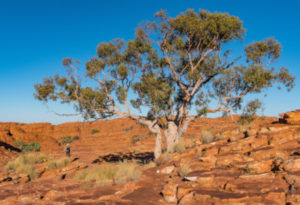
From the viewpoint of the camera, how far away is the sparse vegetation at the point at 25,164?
13.6 m

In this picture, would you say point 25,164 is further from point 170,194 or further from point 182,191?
point 182,191

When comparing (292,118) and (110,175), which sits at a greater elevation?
(292,118)

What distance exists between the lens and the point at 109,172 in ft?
37.6

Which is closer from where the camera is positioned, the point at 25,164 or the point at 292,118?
the point at 292,118

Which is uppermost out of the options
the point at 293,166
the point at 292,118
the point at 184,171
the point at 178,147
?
the point at 292,118

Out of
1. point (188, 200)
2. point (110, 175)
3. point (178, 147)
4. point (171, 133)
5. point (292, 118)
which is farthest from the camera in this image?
point (171, 133)

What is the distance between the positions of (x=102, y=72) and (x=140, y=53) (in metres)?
2.73

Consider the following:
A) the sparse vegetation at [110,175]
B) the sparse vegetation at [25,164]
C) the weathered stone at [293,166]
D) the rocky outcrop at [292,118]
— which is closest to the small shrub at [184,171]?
the sparse vegetation at [110,175]

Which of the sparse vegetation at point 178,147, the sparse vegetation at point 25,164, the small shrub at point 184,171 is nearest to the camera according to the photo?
the small shrub at point 184,171

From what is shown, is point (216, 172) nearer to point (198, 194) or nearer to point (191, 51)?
point (198, 194)

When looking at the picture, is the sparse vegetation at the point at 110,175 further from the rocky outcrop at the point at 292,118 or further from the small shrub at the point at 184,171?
the rocky outcrop at the point at 292,118

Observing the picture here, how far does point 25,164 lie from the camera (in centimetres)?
1641

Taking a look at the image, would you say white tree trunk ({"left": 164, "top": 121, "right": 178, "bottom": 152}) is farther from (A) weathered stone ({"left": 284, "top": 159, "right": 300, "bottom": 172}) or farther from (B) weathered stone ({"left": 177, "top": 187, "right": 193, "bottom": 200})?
(A) weathered stone ({"left": 284, "top": 159, "right": 300, "bottom": 172})

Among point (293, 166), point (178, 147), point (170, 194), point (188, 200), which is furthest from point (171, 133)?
point (188, 200)
